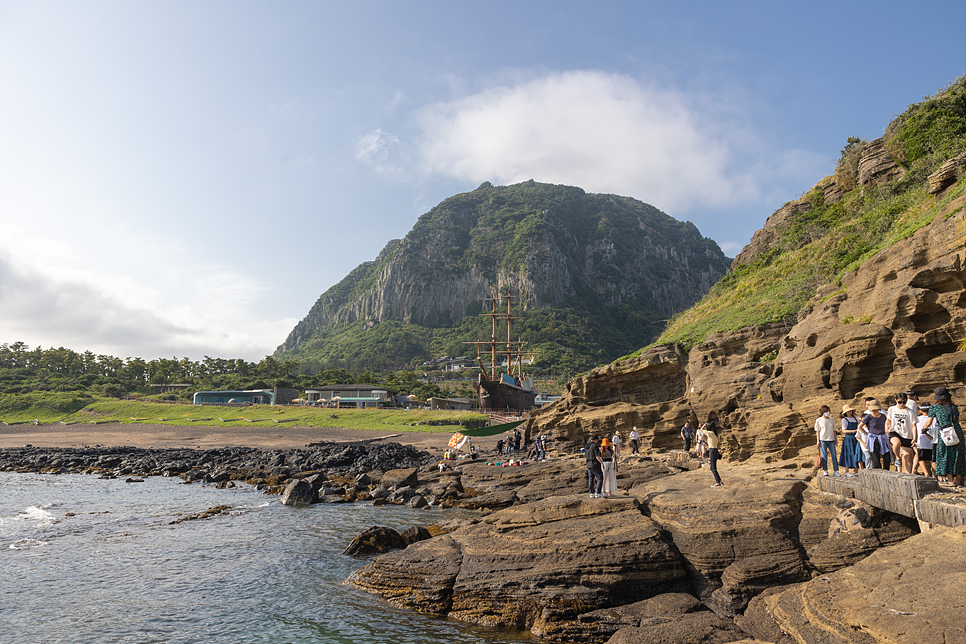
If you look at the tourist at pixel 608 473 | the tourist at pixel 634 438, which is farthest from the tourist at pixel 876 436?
the tourist at pixel 634 438

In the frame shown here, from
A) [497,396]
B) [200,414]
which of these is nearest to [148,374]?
[200,414]

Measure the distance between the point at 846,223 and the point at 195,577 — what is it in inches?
1446

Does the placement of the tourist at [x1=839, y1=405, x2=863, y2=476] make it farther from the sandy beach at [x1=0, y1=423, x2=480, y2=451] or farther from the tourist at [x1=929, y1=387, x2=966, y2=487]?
the sandy beach at [x1=0, y1=423, x2=480, y2=451]

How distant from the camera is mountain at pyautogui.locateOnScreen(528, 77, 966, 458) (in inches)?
582

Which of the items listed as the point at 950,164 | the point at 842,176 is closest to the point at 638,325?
the point at 842,176

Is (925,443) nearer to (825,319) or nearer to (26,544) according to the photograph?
(825,319)

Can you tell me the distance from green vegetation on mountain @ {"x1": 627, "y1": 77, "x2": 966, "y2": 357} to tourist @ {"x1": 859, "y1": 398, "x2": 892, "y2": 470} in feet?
35.4

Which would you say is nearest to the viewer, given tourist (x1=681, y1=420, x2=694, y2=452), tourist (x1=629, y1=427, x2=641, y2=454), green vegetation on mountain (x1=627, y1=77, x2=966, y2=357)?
tourist (x1=681, y1=420, x2=694, y2=452)

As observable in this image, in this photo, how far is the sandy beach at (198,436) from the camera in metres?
54.2

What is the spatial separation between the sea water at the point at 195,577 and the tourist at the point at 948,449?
30.8 ft

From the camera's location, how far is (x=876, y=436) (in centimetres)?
1188

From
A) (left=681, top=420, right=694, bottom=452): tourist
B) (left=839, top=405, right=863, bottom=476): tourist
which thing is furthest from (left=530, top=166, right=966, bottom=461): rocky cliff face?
(left=839, top=405, right=863, bottom=476): tourist

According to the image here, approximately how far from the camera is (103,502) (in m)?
25.6

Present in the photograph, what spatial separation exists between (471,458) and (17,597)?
90.7ft
